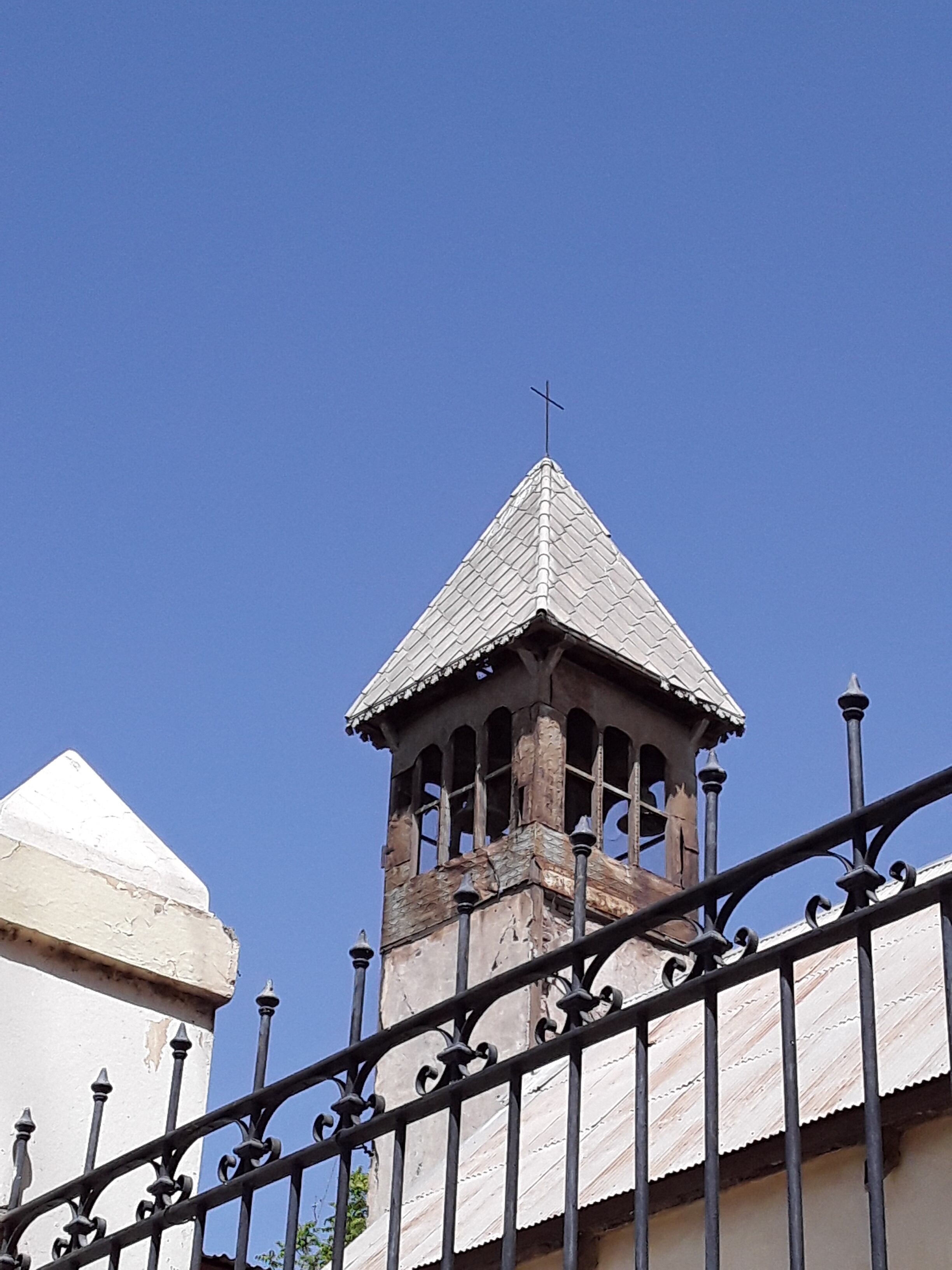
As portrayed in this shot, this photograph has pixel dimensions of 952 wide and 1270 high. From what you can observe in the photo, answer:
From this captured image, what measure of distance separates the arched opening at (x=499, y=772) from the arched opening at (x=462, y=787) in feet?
0.59

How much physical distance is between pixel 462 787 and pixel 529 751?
1.22m

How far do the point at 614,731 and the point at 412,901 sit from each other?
2.52 metres

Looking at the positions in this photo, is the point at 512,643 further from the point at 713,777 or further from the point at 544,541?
the point at 713,777

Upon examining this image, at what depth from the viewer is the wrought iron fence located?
3096 millimetres

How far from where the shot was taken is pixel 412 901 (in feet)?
55.3

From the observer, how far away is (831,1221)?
5.67 metres

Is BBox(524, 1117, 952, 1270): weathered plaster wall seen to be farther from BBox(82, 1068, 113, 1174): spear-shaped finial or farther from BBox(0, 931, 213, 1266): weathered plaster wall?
BBox(82, 1068, 113, 1174): spear-shaped finial

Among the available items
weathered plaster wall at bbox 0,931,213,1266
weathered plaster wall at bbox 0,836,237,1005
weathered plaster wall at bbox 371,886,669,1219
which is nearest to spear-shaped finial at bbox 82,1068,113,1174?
weathered plaster wall at bbox 0,931,213,1266

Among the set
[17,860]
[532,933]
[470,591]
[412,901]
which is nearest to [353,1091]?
[17,860]

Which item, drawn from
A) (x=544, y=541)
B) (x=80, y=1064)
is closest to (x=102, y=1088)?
(x=80, y=1064)

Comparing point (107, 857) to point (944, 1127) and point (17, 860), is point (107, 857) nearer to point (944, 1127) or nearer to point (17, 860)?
point (17, 860)

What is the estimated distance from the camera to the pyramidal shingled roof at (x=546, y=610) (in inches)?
673

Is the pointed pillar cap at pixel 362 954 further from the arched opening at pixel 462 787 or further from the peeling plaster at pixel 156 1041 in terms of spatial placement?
the arched opening at pixel 462 787

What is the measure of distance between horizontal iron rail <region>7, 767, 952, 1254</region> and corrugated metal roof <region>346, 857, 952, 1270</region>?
2.08 metres
